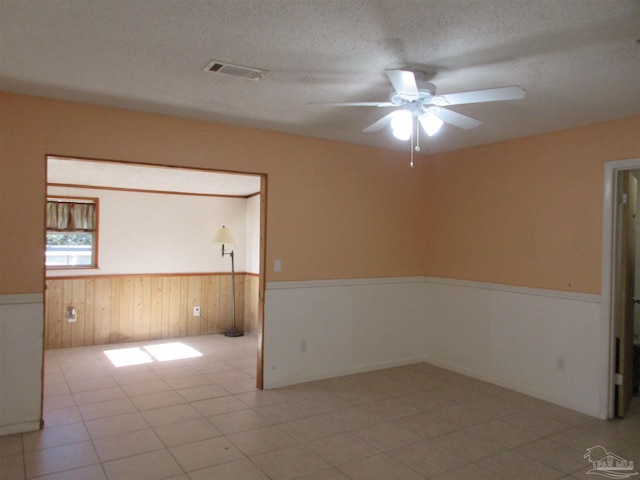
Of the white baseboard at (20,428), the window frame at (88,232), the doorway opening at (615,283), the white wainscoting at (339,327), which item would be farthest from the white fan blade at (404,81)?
the window frame at (88,232)

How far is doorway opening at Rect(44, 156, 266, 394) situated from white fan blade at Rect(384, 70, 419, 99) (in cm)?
335

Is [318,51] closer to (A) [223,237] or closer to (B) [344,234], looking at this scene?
(B) [344,234]

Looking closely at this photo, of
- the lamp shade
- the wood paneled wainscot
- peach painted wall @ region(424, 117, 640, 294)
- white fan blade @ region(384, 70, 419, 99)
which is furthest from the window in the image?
white fan blade @ region(384, 70, 419, 99)

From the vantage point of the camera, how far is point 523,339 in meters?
4.23

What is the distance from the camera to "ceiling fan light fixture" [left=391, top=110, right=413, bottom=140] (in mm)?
2814

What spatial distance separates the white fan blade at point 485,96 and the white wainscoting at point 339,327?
93.6 inches

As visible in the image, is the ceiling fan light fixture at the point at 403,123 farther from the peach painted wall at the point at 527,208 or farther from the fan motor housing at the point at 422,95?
the peach painted wall at the point at 527,208

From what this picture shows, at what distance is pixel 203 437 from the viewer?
3162 mm

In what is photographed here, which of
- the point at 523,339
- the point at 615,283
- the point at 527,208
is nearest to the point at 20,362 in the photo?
the point at 523,339

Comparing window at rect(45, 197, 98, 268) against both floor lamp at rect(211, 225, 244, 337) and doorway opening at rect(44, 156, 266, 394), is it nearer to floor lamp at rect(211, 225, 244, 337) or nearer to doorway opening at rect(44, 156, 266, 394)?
doorway opening at rect(44, 156, 266, 394)

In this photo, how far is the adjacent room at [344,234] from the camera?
236cm

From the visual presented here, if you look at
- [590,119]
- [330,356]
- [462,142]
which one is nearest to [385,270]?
[330,356]

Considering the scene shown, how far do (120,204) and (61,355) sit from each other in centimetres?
216

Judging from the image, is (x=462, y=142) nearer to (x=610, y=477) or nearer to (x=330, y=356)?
(x=330, y=356)
